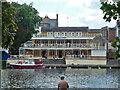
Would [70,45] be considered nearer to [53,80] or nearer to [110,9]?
[53,80]

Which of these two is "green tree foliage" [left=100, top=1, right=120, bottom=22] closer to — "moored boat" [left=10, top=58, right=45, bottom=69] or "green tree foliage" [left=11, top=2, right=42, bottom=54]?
"moored boat" [left=10, top=58, right=45, bottom=69]

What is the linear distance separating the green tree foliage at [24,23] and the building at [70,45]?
2495mm

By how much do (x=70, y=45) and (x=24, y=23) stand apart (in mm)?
13896

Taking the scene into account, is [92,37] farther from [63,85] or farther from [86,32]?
[63,85]

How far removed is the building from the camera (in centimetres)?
7962

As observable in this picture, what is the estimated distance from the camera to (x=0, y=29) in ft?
70.9

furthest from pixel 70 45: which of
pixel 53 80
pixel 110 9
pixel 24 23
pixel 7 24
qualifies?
pixel 110 9

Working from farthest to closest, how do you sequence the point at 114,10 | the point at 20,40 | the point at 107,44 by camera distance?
the point at 107,44, the point at 20,40, the point at 114,10

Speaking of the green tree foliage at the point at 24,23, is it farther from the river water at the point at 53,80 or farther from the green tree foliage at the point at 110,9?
the green tree foliage at the point at 110,9

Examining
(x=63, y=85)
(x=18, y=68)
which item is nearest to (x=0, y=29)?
(x=63, y=85)

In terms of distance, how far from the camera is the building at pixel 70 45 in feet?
261

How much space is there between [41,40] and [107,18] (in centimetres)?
8080

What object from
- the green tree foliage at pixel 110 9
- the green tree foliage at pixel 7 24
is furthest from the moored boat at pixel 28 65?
the green tree foliage at pixel 110 9

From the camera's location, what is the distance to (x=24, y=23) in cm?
8556
